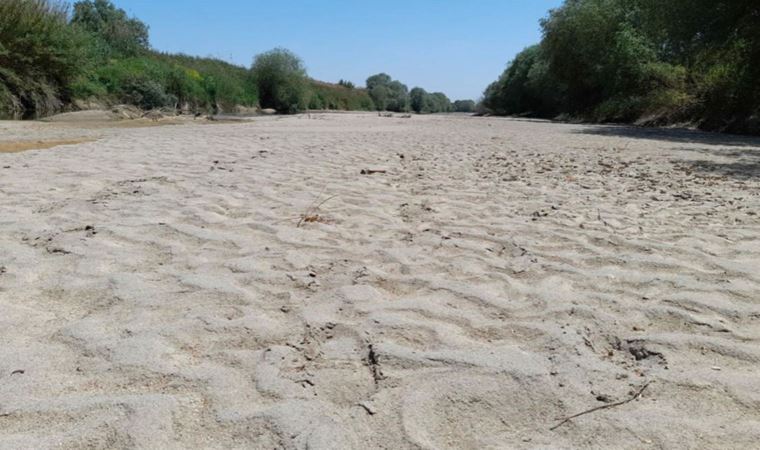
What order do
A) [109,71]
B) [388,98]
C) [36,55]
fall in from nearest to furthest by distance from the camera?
1. [36,55]
2. [109,71]
3. [388,98]

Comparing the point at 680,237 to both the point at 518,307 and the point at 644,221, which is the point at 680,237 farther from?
the point at 518,307

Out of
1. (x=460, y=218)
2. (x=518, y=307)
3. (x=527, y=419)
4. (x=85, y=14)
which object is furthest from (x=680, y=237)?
(x=85, y=14)

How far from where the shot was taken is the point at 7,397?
1.99 metres

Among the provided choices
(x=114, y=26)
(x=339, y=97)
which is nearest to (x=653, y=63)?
(x=114, y=26)

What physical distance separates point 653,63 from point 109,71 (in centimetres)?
2853

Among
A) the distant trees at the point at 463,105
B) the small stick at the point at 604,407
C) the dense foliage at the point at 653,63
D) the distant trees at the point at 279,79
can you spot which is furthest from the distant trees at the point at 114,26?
the distant trees at the point at 463,105

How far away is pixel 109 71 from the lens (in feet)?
97.0

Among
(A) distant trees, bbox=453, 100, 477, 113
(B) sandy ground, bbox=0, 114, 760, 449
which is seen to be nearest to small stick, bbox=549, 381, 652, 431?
(B) sandy ground, bbox=0, 114, 760, 449

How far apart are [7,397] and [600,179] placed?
659cm

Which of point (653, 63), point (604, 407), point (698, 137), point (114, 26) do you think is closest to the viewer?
point (604, 407)

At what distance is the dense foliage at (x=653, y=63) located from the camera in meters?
16.0

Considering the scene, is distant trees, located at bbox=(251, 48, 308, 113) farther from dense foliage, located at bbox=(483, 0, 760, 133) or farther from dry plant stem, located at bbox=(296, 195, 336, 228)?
dry plant stem, located at bbox=(296, 195, 336, 228)

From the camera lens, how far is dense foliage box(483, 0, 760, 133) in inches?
630

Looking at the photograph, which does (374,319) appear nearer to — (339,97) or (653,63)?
(653,63)
